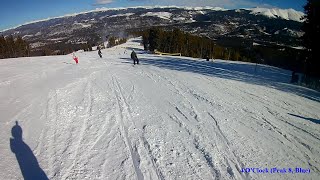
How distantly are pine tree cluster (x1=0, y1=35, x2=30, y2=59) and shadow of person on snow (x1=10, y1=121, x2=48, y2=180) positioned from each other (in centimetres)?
8420

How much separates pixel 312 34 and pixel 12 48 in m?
90.0

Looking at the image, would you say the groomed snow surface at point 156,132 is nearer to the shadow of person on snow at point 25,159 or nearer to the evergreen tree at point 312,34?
the shadow of person on snow at point 25,159

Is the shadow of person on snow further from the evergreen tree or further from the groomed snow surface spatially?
the evergreen tree

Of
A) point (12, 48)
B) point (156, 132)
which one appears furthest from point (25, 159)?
point (12, 48)

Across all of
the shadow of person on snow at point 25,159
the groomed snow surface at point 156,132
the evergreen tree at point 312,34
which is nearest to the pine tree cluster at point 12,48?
the groomed snow surface at point 156,132

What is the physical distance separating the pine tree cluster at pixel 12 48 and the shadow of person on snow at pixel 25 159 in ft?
276

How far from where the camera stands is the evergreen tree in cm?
2884

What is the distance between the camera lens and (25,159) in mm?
8188

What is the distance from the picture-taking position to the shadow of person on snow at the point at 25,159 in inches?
288

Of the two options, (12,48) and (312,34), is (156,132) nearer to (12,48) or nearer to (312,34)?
(312,34)

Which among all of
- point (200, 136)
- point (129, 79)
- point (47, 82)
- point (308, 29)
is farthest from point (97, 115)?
point (308, 29)

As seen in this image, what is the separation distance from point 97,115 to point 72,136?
2.27 m

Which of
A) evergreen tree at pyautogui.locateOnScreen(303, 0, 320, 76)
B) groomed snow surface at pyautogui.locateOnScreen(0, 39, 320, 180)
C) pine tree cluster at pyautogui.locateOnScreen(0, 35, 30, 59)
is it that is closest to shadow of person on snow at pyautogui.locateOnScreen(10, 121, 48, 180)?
groomed snow surface at pyautogui.locateOnScreen(0, 39, 320, 180)

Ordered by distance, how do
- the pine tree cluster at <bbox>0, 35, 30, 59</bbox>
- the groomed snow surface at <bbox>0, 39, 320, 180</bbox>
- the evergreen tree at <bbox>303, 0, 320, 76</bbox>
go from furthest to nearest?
the pine tree cluster at <bbox>0, 35, 30, 59</bbox> → the evergreen tree at <bbox>303, 0, 320, 76</bbox> → the groomed snow surface at <bbox>0, 39, 320, 180</bbox>
